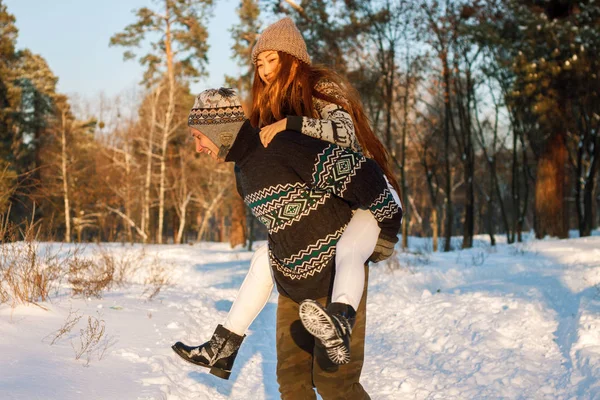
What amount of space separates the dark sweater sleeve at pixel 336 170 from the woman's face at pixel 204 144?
0.91ft

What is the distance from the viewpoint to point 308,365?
270cm

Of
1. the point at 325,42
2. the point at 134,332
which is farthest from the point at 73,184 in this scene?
the point at 134,332

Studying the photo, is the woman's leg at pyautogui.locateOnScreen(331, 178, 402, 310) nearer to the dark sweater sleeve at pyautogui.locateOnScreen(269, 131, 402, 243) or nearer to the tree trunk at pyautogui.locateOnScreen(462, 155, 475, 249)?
the dark sweater sleeve at pyautogui.locateOnScreen(269, 131, 402, 243)

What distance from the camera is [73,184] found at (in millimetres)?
36188

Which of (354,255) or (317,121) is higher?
(317,121)

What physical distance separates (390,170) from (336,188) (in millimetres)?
465

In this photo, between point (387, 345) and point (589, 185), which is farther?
point (589, 185)

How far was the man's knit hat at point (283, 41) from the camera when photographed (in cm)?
270

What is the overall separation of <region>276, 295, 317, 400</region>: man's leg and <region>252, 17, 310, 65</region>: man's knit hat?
3.80 feet

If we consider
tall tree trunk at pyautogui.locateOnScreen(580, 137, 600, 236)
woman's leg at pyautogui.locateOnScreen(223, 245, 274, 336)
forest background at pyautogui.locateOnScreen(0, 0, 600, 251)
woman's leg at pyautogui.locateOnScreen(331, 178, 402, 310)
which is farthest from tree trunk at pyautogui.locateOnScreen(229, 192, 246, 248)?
woman's leg at pyautogui.locateOnScreen(331, 178, 402, 310)

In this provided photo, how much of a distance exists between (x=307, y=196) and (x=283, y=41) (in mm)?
762

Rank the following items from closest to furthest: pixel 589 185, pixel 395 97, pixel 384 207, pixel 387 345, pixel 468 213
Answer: pixel 384 207 < pixel 387 345 < pixel 589 185 < pixel 468 213 < pixel 395 97

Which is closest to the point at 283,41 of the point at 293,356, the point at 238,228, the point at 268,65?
the point at 268,65

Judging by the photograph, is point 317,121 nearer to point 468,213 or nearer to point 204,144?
point 204,144
